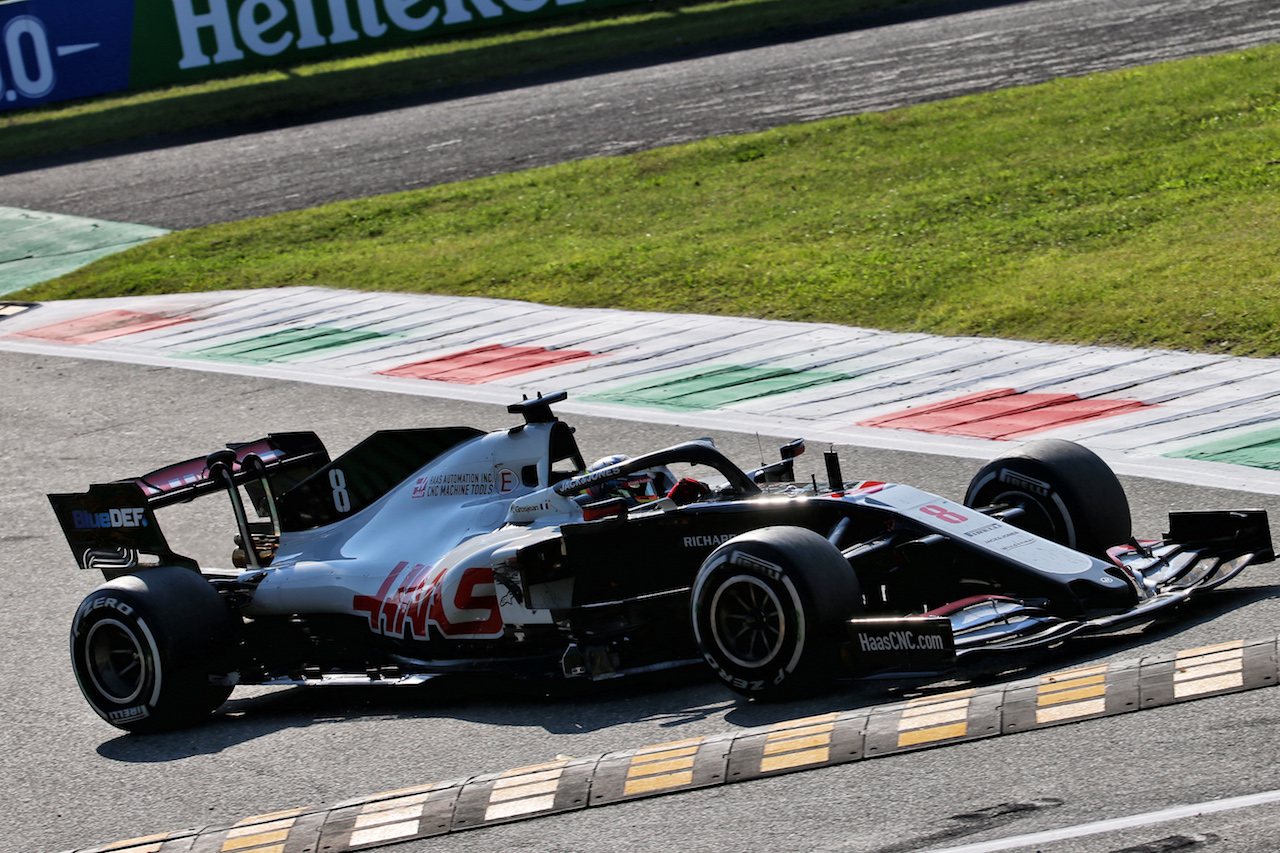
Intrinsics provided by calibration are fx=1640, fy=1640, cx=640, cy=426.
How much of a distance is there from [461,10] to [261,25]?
3.87 metres

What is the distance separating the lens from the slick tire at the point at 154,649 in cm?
814

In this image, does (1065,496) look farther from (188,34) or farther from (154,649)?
(188,34)

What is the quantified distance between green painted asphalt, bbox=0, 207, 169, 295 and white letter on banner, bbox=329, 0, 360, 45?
8962 mm

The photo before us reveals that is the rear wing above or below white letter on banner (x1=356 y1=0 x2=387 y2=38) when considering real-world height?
below

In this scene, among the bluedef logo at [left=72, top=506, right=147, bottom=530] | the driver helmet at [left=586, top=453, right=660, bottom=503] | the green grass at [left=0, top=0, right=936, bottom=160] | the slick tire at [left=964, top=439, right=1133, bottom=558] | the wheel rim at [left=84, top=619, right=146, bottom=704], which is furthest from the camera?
the green grass at [left=0, top=0, right=936, bottom=160]

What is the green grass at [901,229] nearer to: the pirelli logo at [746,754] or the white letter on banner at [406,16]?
the pirelli logo at [746,754]

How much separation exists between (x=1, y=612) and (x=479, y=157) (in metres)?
15.0

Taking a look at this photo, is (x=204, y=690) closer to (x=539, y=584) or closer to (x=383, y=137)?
(x=539, y=584)

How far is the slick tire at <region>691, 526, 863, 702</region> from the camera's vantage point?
6613 mm

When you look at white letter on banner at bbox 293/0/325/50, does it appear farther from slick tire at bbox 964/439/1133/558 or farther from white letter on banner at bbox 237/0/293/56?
slick tire at bbox 964/439/1133/558

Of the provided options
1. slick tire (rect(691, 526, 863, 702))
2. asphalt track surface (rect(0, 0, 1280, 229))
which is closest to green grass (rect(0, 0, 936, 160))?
asphalt track surface (rect(0, 0, 1280, 229))

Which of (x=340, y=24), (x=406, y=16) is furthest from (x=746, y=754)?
(x=406, y=16)

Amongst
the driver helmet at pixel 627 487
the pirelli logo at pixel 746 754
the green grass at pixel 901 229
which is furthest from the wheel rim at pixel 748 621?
the green grass at pixel 901 229

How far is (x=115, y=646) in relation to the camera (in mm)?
8398
